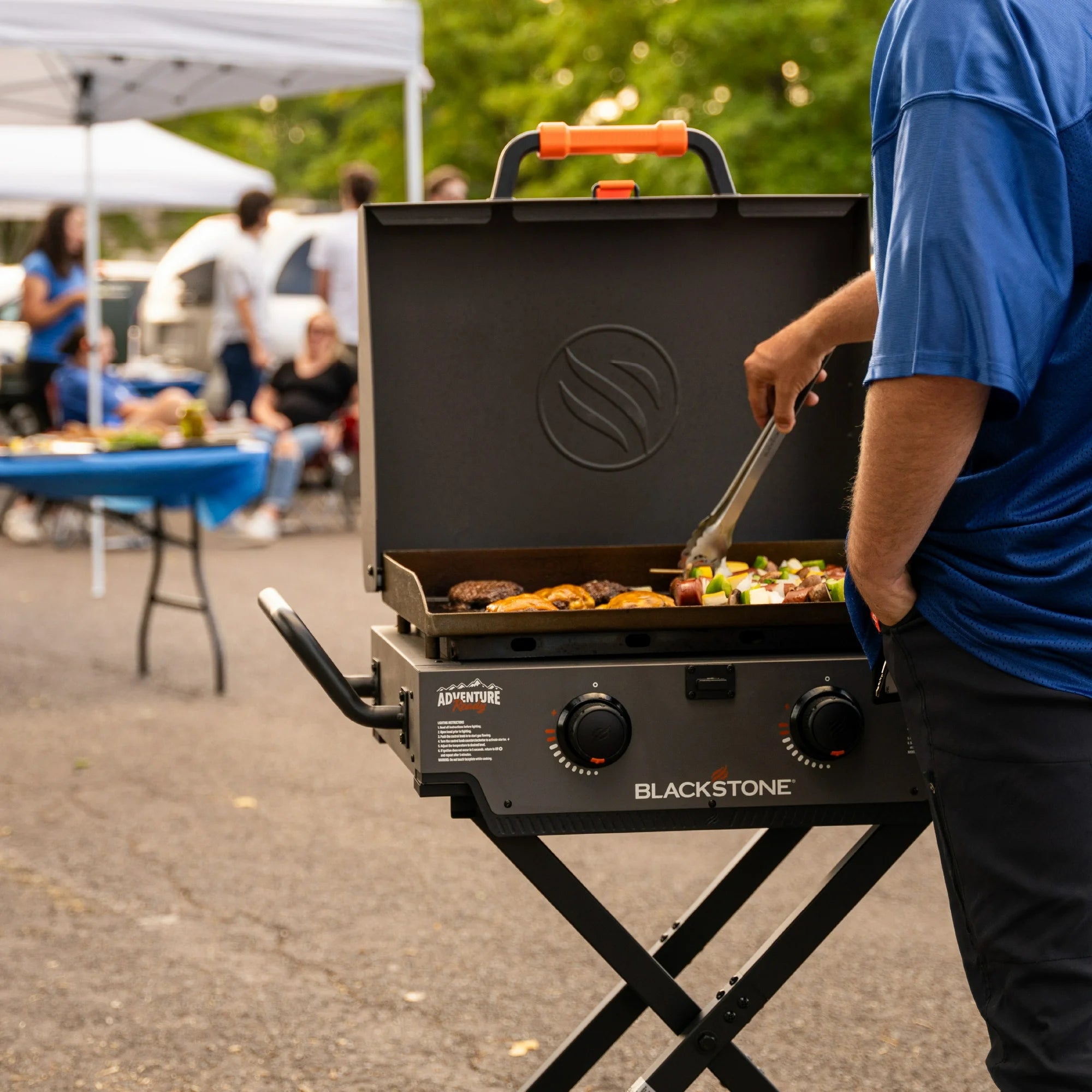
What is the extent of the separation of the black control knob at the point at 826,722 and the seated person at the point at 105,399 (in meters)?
6.92

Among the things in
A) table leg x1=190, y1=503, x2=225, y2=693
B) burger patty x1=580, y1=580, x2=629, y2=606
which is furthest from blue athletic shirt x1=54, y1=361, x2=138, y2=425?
burger patty x1=580, y1=580, x2=629, y2=606

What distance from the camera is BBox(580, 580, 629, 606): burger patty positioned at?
85.9 inches

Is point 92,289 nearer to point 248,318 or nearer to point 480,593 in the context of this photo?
point 248,318

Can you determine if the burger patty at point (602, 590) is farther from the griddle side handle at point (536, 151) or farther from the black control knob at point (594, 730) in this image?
the griddle side handle at point (536, 151)

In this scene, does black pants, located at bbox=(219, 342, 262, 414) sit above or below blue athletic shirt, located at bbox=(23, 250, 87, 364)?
below

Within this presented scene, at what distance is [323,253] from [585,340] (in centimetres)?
824

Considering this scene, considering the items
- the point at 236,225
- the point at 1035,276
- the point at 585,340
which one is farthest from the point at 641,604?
the point at 236,225

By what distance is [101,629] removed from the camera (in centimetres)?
747

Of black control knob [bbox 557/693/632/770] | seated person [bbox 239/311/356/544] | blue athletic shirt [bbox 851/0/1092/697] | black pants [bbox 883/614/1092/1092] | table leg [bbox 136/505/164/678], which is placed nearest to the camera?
blue athletic shirt [bbox 851/0/1092/697]

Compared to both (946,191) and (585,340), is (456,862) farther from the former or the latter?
(946,191)

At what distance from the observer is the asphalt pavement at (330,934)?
121 inches

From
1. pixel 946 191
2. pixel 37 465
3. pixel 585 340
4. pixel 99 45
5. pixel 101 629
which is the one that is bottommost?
pixel 101 629

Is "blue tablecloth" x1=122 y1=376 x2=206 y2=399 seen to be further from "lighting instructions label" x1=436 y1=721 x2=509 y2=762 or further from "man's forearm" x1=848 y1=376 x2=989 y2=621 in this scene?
"man's forearm" x1=848 y1=376 x2=989 y2=621

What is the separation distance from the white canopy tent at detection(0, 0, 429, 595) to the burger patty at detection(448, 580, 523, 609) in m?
5.12
